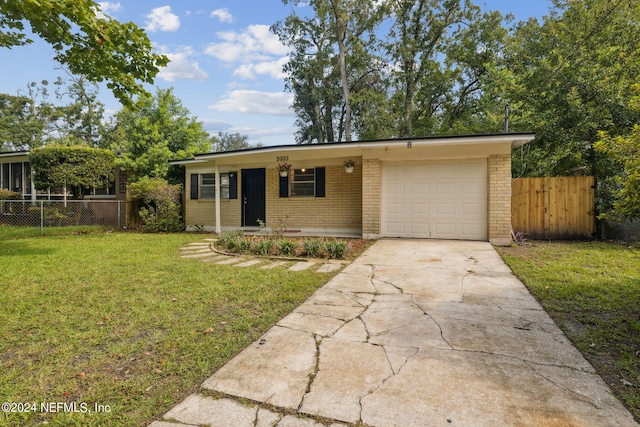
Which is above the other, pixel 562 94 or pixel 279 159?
pixel 562 94

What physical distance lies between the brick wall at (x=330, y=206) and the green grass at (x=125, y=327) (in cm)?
481

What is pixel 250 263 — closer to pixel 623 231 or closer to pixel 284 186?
pixel 284 186

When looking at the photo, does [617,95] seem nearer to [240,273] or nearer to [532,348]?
[532,348]

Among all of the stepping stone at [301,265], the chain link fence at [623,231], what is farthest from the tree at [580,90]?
the stepping stone at [301,265]

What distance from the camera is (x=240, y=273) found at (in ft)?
17.0

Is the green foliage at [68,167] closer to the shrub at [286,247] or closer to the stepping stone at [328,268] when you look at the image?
the shrub at [286,247]

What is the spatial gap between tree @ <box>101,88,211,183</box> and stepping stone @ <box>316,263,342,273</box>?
11.4 meters

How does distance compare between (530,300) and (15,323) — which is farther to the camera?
(530,300)

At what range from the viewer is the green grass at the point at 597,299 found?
229 centimetres

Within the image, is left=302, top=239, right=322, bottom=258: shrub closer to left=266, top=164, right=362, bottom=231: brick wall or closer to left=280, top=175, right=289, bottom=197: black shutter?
left=266, top=164, right=362, bottom=231: brick wall

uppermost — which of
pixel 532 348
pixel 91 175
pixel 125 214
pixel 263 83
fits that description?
pixel 263 83

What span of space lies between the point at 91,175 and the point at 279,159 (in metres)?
8.64

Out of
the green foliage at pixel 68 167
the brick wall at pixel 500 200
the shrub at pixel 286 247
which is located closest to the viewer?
the shrub at pixel 286 247

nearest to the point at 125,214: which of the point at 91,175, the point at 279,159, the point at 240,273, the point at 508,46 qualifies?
the point at 91,175
